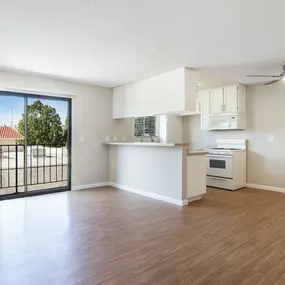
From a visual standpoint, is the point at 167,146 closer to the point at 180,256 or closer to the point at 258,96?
the point at 180,256

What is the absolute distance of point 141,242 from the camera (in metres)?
2.80

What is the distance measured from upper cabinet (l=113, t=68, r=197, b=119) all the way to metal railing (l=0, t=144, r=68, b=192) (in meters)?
1.69

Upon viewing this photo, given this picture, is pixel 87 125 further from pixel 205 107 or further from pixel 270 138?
pixel 270 138

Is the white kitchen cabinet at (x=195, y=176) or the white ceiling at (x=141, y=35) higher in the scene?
the white ceiling at (x=141, y=35)

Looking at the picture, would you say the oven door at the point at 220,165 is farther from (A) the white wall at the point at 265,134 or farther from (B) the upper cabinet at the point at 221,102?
(B) the upper cabinet at the point at 221,102

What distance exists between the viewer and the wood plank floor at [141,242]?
6.93 feet

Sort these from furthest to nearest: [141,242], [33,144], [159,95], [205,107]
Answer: [205,107] → [33,144] → [159,95] → [141,242]

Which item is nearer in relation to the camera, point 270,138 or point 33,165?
point 33,165

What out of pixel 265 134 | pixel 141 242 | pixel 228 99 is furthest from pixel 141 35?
pixel 265 134

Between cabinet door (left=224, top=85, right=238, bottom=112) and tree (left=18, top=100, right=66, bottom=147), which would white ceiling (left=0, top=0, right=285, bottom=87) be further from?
cabinet door (left=224, top=85, right=238, bottom=112)

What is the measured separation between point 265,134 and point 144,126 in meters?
3.15

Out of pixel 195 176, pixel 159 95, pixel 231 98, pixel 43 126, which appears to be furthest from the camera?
pixel 231 98

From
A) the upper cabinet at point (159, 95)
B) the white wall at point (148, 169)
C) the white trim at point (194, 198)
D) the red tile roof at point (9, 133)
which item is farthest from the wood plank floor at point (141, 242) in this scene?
the upper cabinet at point (159, 95)

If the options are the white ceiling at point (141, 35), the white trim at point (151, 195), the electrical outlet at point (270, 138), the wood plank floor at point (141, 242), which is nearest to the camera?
the wood plank floor at point (141, 242)
